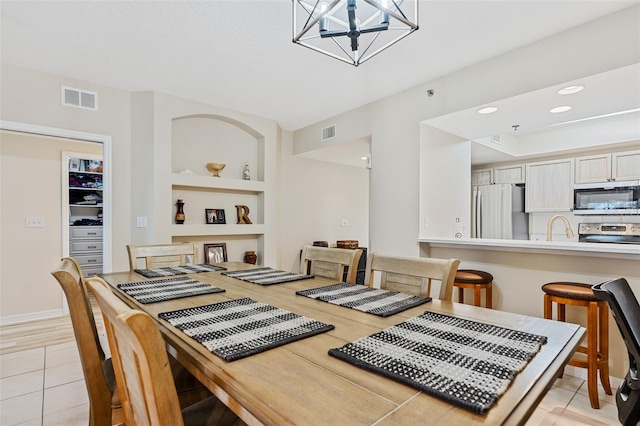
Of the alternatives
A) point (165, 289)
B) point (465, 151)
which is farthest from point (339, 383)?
point (465, 151)

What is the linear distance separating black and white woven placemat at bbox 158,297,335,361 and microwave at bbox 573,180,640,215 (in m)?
4.83

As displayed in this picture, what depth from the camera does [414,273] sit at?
1614 mm

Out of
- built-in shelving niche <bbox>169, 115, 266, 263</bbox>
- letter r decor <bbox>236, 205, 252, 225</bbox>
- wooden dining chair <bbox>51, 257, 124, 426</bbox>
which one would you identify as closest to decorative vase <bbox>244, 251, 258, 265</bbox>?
built-in shelving niche <bbox>169, 115, 266, 263</bbox>

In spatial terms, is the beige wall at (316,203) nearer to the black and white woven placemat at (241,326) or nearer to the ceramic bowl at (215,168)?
the ceramic bowl at (215,168)

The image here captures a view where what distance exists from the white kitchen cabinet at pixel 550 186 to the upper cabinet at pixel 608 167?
0.12 metres

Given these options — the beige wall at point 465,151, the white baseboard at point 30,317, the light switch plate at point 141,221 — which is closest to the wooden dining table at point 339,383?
the beige wall at point 465,151

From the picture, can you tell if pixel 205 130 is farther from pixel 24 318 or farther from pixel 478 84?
pixel 478 84

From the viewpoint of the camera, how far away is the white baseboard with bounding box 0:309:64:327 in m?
3.45

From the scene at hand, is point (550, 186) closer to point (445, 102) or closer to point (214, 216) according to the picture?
point (445, 102)

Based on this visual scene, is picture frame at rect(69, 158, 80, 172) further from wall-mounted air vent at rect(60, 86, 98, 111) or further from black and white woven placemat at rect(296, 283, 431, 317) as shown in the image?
black and white woven placemat at rect(296, 283, 431, 317)

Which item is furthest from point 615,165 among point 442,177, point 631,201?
point 442,177

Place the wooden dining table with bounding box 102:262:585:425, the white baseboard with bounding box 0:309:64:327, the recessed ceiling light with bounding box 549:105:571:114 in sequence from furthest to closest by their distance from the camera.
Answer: the white baseboard with bounding box 0:309:64:327 → the recessed ceiling light with bounding box 549:105:571:114 → the wooden dining table with bounding box 102:262:585:425

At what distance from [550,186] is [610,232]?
36.9 inches

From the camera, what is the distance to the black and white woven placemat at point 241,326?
3.00 feet
